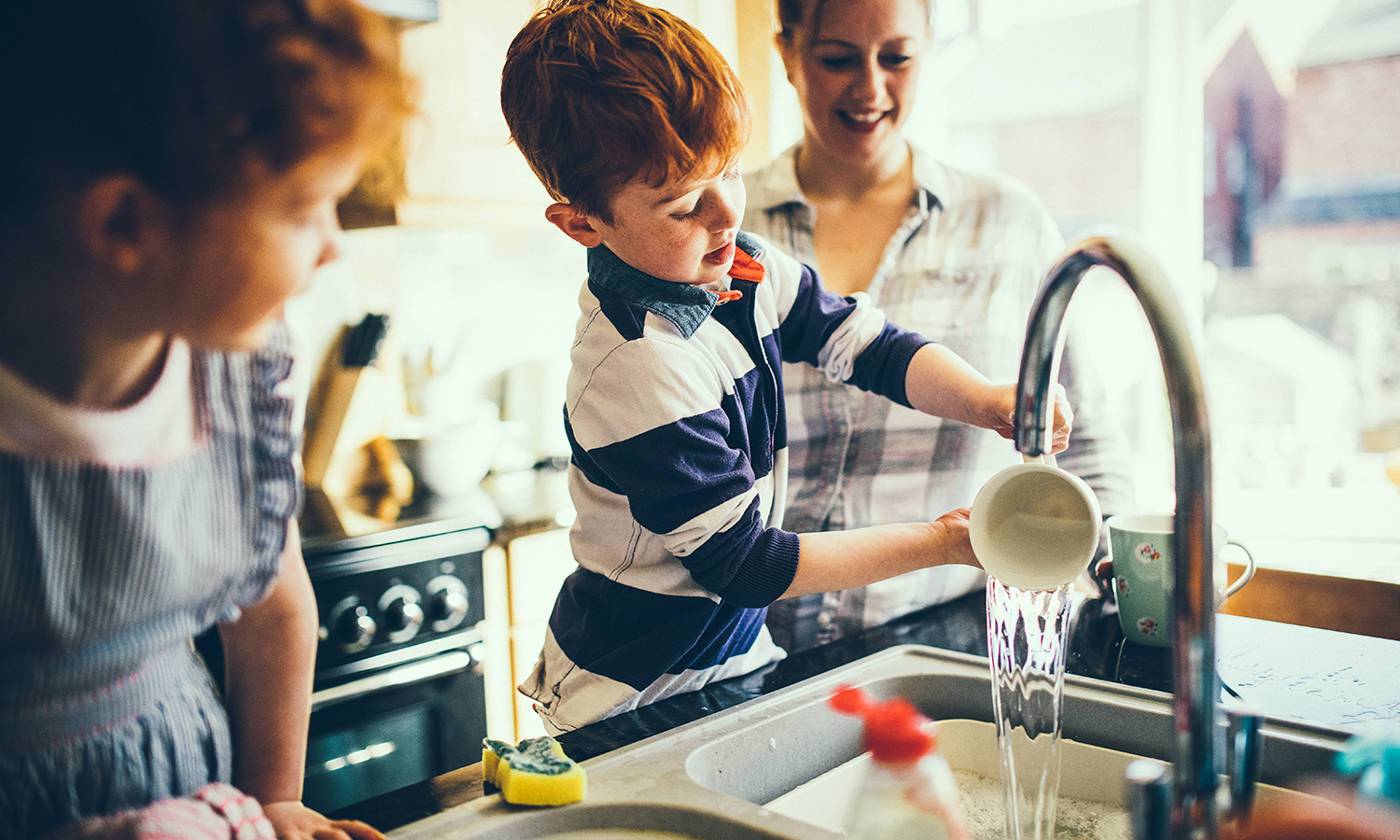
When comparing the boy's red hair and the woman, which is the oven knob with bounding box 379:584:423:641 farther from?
the boy's red hair

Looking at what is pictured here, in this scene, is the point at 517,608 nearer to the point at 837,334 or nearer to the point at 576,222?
the point at 837,334

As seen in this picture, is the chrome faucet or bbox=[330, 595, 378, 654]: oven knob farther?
bbox=[330, 595, 378, 654]: oven knob

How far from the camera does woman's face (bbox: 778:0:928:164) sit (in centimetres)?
135

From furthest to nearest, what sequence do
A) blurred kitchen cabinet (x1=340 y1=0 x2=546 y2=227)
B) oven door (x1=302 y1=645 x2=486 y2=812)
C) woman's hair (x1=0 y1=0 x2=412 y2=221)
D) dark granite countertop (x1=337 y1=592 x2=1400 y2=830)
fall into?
blurred kitchen cabinet (x1=340 y1=0 x2=546 y2=227)
oven door (x1=302 y1=645 x2=486 y2=812)
dark granite countertop (x1=337 y1=592 x2=1400 y2=830)
woman's hair (x1=0 y1=0 x2=412 y2=221)

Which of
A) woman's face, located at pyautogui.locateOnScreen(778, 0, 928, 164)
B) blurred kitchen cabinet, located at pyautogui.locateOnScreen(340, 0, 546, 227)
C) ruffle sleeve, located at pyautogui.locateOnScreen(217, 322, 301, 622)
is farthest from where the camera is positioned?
blurred kitchen cabinet, located at pyautogui.locateOnScreen(340, 0, 546, 227)

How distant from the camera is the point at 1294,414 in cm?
272

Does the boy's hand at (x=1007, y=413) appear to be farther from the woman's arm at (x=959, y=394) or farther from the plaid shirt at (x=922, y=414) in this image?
the plaid shirt at (x=922, y=414)

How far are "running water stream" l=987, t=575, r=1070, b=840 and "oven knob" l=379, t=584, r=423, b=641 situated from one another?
1.36m

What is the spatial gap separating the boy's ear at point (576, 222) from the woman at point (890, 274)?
50 centimetres

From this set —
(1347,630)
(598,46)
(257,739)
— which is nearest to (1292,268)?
(1347,630)

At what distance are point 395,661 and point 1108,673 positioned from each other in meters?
1.40

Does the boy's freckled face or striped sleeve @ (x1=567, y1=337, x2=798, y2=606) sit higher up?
the boy's freckled face

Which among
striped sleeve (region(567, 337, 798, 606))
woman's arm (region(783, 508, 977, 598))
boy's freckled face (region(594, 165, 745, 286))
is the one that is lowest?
woman's arm (region(783, 508, 977, 598))

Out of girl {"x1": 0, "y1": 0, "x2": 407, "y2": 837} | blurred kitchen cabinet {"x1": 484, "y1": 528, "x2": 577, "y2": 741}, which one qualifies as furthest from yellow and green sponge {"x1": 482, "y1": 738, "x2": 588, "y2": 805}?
blurred kitchen cabinet {"x1": 484, "y1": 528, "x2": 577, "y2": 741}
